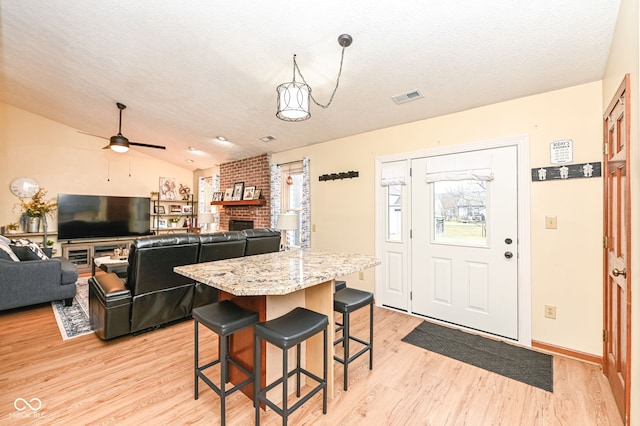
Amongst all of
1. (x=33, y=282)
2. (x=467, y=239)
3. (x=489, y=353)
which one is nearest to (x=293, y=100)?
(x=467, y=239)

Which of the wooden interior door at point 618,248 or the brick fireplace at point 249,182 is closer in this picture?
the wooden interior door at point 618,248

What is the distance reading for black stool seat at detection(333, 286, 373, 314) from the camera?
211cm

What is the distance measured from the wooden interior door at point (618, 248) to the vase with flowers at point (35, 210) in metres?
7.97

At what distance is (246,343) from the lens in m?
1.98

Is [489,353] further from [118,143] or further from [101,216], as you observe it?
[101,216]

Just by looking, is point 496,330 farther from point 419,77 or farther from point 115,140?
point 115,140

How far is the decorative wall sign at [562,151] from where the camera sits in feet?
8.19

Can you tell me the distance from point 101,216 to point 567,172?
26.0 ft

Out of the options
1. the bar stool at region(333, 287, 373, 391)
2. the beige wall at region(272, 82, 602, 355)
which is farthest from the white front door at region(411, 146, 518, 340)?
the bar stool at region(333, 287, 373, 391)

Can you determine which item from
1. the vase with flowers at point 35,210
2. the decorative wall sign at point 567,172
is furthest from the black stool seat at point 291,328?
the vase with flowers at point 35,210

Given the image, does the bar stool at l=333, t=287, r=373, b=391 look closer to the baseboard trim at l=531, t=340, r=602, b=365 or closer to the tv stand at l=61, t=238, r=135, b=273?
the baseboard trim at l=531, t=340, r=602, b=365

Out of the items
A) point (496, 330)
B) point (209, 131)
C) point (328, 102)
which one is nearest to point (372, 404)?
point (496, 330)

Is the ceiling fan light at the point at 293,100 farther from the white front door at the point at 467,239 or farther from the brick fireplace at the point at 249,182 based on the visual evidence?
the brick fireplace at the point at 249,182

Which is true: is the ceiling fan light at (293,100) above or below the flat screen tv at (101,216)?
above
